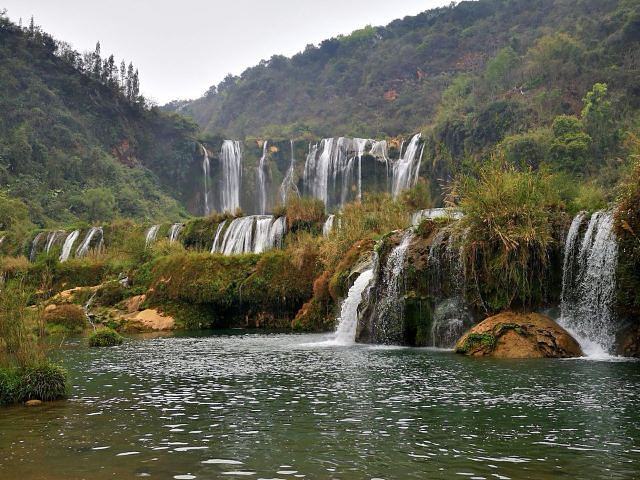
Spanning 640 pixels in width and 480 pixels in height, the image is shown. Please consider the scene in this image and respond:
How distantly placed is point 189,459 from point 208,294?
26.0 m

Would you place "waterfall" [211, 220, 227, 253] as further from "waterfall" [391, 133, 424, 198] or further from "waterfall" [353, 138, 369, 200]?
"waterfall" [353, 138, 369, 200]

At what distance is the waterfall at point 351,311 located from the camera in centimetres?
2397

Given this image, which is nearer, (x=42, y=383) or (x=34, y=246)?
(x=42, y=383)

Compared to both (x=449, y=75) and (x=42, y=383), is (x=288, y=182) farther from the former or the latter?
(x=42, y=383)

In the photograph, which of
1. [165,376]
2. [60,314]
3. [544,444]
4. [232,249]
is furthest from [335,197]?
[544,444]

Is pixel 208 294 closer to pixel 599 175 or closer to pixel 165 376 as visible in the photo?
pixel 165 376

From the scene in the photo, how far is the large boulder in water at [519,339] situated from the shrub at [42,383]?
10.9m

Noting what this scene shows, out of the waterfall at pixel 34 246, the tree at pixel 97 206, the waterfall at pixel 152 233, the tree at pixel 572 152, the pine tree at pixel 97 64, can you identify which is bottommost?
the waterfall at pixel 34 246

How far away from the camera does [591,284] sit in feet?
60.6

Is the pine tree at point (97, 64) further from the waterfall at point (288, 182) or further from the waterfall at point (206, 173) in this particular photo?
the waterfall at point (288, 182)

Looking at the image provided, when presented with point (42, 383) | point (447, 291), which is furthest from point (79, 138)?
point (42, 383)

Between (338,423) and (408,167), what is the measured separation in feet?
167

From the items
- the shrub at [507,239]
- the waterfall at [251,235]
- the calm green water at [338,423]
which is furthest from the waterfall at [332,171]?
the calm green water at [338,423]

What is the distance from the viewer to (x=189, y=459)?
25.6 ft
